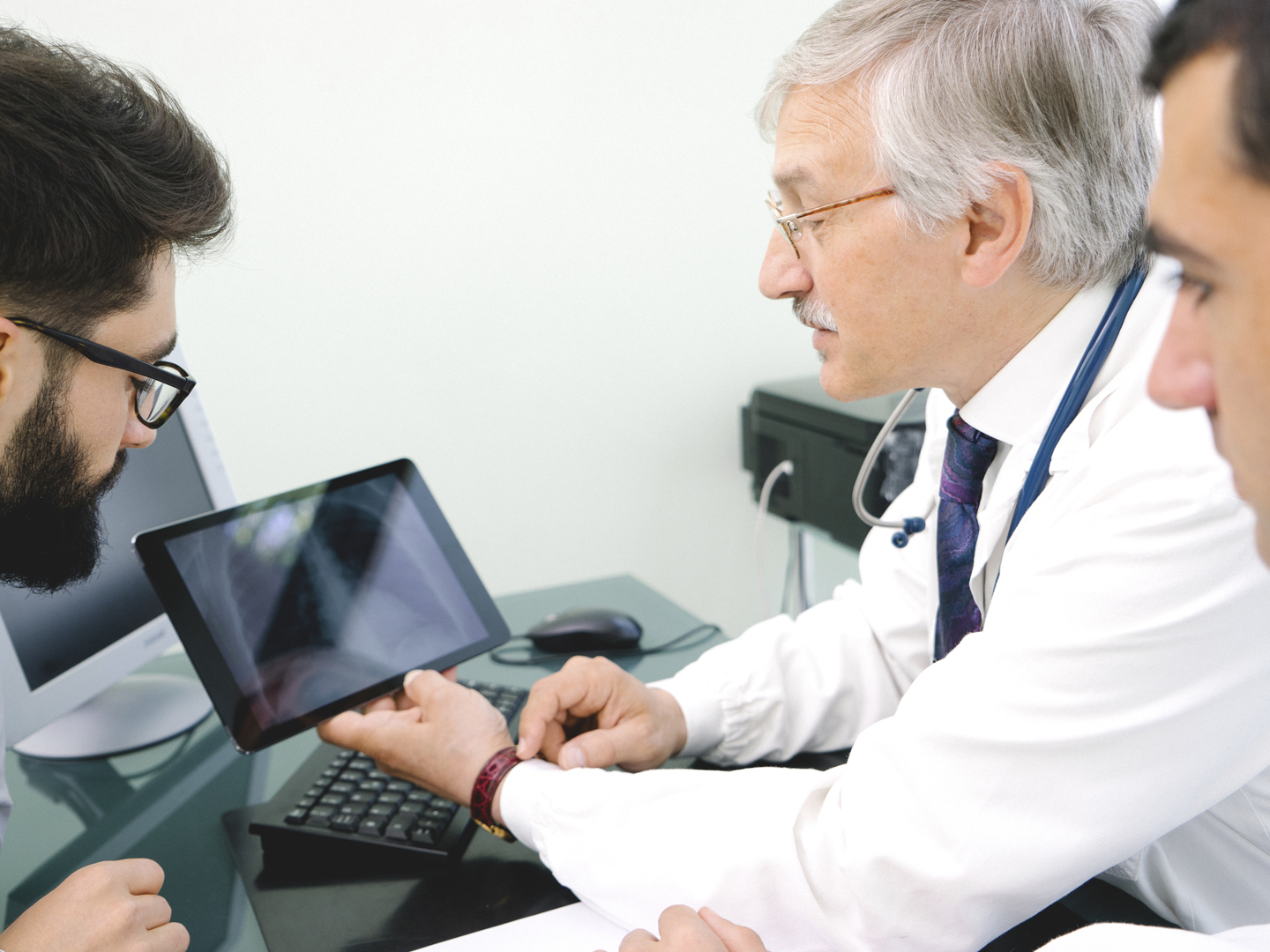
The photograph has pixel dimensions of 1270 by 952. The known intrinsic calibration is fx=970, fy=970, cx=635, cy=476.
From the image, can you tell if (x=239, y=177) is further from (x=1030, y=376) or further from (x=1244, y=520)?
(x=1244, y=520)

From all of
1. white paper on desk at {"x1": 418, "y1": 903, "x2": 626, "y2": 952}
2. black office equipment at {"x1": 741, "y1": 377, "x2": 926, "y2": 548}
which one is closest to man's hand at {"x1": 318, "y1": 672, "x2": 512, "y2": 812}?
white paper on desk at {"x1": 418, "y1": 903, "x2": 626, "y2": 952}

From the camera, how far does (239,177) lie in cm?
184

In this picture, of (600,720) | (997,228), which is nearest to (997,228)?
(997,228)

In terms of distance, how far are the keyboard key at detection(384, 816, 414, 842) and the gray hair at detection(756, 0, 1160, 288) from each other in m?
0.73

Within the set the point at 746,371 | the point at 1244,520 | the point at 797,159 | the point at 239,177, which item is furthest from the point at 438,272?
the point at 1244,520

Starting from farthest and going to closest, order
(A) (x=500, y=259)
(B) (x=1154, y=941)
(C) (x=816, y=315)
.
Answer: (A) (x=500, y=259) < (C) (x=816, y=315) < (B) (x=1154, y=941)

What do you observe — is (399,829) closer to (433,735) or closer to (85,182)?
(433,735)

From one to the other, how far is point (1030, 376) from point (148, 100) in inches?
33.2

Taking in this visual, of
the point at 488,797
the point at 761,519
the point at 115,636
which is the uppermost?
the point at 115,636

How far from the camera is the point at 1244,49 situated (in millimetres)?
406

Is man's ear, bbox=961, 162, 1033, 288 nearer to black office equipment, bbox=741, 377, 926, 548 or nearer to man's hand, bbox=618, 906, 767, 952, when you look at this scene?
man's hand, bbox=618, 906, 767, 952

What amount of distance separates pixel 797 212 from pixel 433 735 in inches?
24.8

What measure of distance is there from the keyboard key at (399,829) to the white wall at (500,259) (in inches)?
49.3

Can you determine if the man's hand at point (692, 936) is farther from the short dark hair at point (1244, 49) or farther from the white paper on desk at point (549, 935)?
the short dark hair at point (1244, 49)
